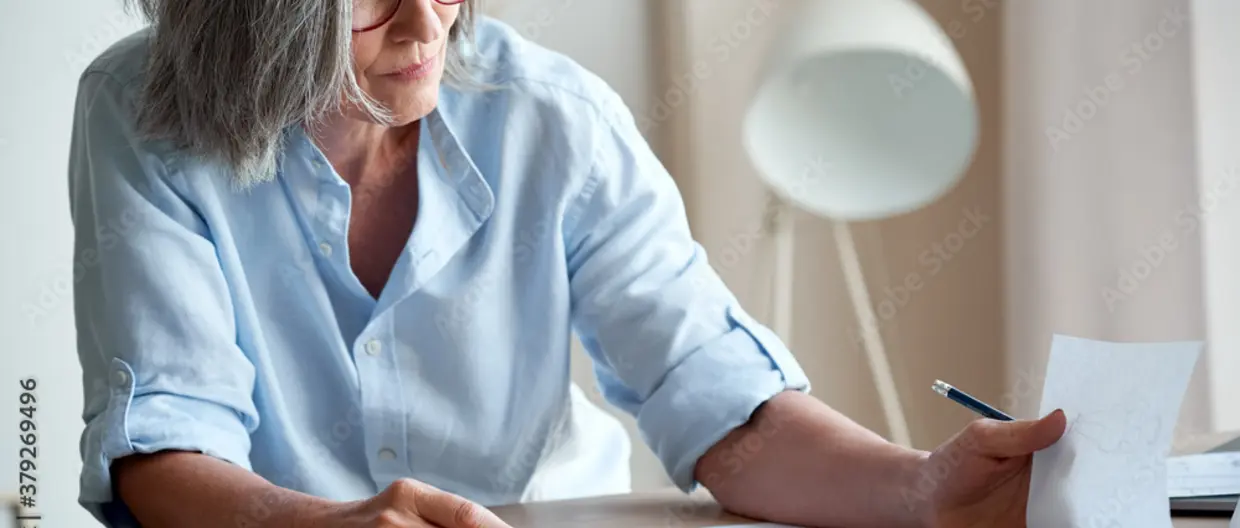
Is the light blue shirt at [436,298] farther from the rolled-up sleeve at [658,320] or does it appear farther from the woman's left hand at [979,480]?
the woman's left hand at [979,480]

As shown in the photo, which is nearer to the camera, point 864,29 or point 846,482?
point 846,482

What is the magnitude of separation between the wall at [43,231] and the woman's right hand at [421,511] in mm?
1235

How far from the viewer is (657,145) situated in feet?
8.74

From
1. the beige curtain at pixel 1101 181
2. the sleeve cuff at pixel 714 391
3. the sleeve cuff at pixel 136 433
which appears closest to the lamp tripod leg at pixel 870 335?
the beige curtain at pixel 1101 181

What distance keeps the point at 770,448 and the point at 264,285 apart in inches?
19.2

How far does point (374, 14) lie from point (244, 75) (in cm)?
13

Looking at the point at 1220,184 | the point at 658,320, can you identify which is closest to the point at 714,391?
the point at 658,320

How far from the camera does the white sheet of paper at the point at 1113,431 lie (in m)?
0.78

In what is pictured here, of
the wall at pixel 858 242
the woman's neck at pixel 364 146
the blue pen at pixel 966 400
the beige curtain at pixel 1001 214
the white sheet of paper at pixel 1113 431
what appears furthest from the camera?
the wall at pixel 858 242

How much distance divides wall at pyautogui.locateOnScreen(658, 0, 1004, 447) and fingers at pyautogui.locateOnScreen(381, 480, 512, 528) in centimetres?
174

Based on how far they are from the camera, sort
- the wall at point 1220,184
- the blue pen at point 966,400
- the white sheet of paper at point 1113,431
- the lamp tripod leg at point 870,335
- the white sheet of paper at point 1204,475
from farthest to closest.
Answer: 1. the lamp tripod leg at point 870,335
2. the wall at point 1220,184
3. the white sheet of paper at point 1204,475
4. the blue pen at point 966,400
5. the white sheet of paper at point 1113,431

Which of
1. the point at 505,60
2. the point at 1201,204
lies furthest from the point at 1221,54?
the point at 505,60

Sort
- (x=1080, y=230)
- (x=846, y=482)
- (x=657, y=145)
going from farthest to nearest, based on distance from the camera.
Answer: (x=657, y=145)
(x=1080, y=230)
(x=846, y=482)

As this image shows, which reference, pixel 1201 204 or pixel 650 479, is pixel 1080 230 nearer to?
pixel 1201 204
